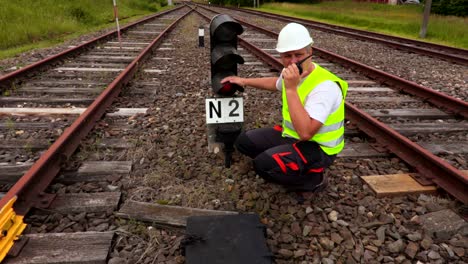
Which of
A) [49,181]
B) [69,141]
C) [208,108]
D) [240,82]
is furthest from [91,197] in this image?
[240,82]

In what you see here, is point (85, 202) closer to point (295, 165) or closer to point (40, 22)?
point (295, 165)

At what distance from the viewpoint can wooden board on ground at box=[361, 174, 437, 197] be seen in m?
3.04

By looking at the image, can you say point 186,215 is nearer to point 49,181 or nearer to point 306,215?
point 306,215

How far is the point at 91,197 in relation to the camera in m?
2.87

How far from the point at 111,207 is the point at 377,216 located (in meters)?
2.11

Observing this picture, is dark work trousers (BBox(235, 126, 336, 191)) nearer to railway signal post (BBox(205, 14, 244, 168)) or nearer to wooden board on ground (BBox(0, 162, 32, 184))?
railway signal post (BBox(205, 14, 244, 168))

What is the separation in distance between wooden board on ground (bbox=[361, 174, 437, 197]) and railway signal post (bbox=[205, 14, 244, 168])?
4.29ft

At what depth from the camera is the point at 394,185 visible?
3133 millimetres

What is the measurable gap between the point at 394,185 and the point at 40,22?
13.4m

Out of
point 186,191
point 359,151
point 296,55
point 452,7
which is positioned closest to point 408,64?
point 359,151

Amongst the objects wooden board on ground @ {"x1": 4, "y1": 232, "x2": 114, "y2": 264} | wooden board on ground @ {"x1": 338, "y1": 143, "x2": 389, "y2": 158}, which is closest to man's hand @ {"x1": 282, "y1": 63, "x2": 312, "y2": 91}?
wooden board on ground @ {"x1": 338, "y1": 143, "x2": 389, "y2": 158}

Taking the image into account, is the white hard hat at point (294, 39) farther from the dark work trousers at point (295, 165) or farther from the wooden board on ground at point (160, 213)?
the wooden board on ground at point (160, 213)

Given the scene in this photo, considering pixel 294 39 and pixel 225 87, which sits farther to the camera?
pixel 225 87

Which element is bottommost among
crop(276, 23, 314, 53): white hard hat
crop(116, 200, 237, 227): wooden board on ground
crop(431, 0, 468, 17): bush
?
crop(116, 200, 237, 227): wooden board on ground
